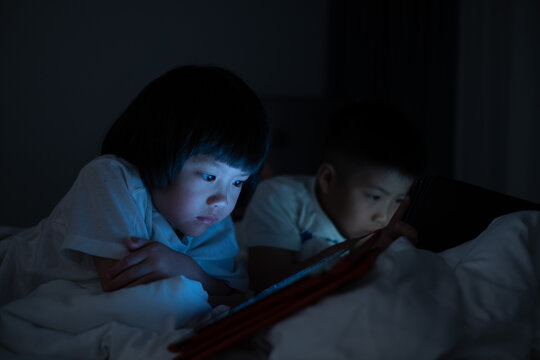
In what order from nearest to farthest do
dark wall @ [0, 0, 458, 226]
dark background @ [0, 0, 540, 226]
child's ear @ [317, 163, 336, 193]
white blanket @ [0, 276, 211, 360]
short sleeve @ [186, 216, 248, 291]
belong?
white blanket @ [0, 276, 211, 360] < short sleeve @ [186, 216, 248, 291] < child's ear @ [317, 163, 336, 193] < dark background @ [0, 0, 540, 226] < dark wall @ [0, 0, 458, 226]

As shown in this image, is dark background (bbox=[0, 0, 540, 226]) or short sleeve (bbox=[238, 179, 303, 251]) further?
dark background (bbox=[0, 0, 540, 226])

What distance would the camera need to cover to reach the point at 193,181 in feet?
2.56

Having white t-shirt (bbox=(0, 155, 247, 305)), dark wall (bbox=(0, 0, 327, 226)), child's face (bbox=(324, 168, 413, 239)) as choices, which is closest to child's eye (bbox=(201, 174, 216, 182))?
white t-shirt (bbox=(0, 155, 247, 305))

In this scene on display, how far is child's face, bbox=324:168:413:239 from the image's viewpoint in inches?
44.2

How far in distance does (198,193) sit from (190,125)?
12 centimetres

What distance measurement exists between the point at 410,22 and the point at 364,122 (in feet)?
2.93

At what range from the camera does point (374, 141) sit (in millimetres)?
1188

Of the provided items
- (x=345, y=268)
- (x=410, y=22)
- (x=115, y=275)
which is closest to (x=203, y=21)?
(x=410, y=22)

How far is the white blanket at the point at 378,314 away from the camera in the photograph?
445 mm

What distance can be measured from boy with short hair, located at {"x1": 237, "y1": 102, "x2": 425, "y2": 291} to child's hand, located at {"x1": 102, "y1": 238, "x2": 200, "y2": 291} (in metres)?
0.41

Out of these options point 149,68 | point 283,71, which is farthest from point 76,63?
point 283,71

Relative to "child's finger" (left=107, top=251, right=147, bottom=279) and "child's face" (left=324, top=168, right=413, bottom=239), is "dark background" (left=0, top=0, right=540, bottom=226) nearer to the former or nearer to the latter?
"child's face" (left=324, top=168, right=413, bottom=239)

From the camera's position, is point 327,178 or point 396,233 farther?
point 327,178

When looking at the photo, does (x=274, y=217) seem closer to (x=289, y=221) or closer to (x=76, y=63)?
(x=289, y=221)
